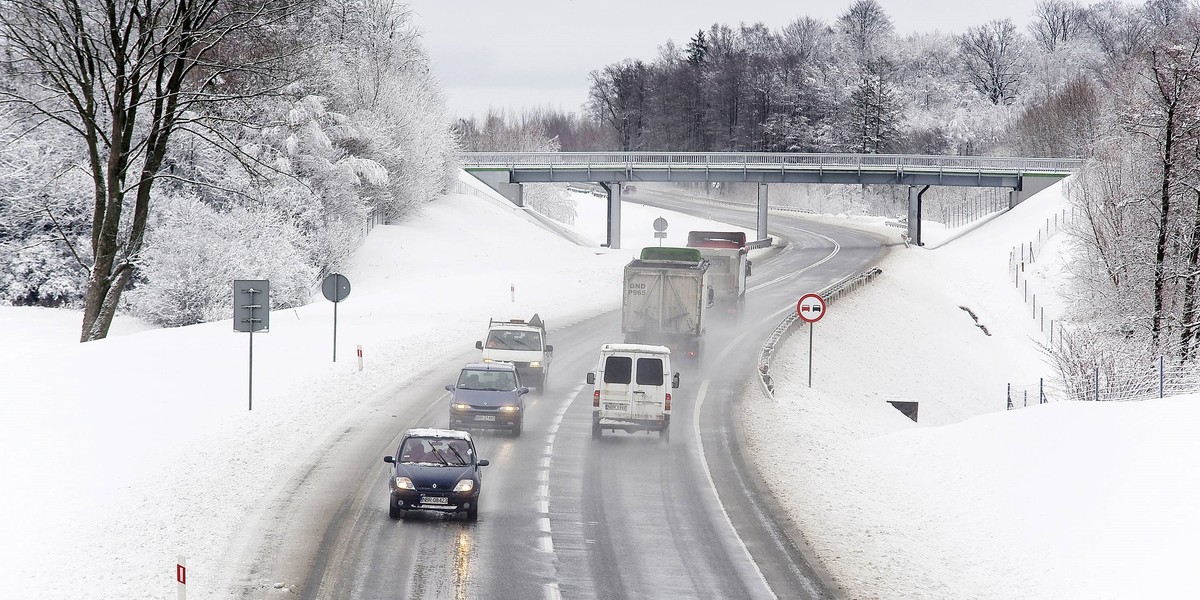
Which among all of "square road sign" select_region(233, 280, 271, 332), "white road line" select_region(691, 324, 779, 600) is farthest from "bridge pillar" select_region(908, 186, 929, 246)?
"square road sign" select_region(233, 280, 271, 332)

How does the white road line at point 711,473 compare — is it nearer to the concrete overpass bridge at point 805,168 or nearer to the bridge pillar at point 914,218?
the concrete overpass bridge at point 805,168

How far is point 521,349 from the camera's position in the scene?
31.1m

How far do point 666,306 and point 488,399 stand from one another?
462 inches

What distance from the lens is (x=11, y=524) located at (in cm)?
1730

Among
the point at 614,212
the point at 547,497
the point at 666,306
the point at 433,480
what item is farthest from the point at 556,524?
the point at 614,212

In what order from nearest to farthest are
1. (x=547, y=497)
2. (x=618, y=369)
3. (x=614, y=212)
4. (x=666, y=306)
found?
(x=547, y=497) < (x=618, y=369) < (x=666, y=306) < (x=614, y=212)

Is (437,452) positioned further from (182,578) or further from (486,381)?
(486,381)

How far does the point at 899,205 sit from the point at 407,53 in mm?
61083

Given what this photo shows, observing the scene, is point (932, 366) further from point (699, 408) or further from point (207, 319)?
point (207, 319)

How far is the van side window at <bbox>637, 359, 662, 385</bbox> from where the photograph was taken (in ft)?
82.6

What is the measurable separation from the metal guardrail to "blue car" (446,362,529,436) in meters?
8.91

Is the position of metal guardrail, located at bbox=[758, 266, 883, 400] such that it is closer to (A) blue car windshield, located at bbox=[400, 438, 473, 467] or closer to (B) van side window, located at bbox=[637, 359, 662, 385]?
(B) van side window, located at bbox=[637, 359, 662, 385]

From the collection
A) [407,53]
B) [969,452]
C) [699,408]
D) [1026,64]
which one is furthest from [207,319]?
[1026,64]

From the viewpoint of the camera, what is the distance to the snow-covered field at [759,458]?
15594 millimetres
